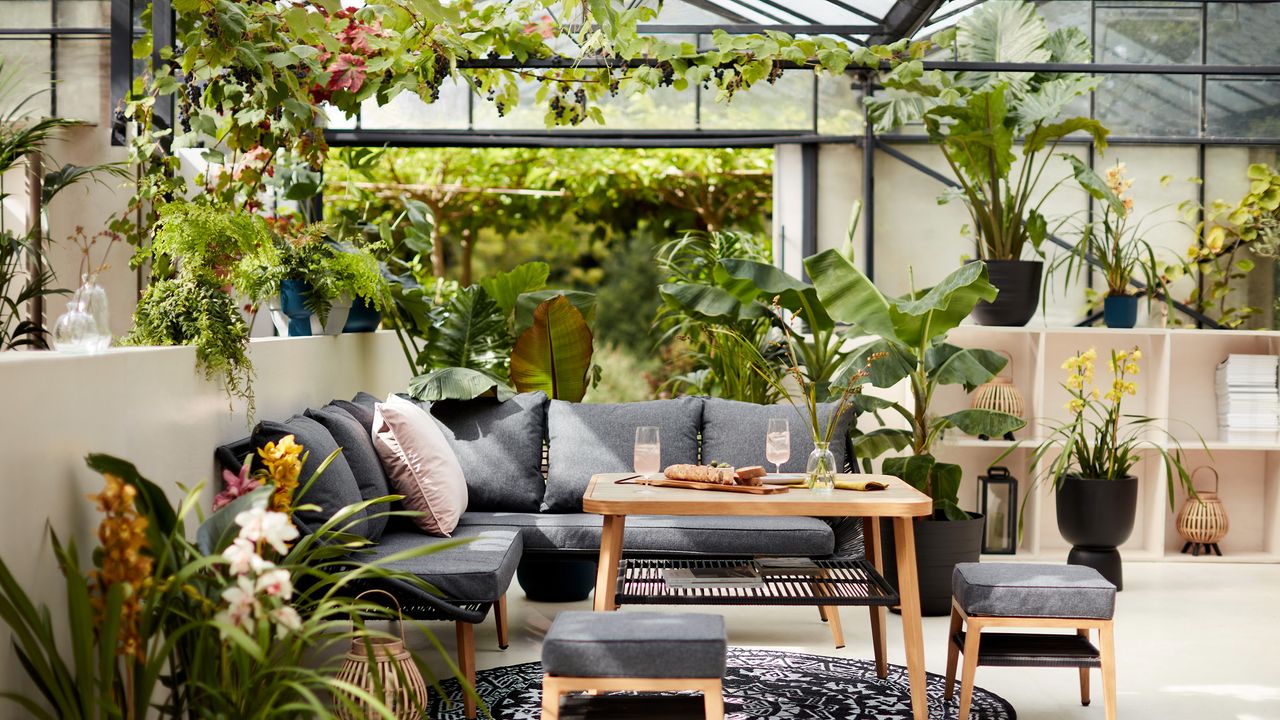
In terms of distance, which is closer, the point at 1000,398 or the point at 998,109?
the point at 998,109

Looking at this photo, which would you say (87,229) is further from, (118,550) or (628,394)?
(628,394)

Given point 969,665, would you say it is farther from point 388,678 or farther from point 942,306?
point 388,678

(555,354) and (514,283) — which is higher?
(514,283)

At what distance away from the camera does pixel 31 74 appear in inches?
250

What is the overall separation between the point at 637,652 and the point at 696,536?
164cm

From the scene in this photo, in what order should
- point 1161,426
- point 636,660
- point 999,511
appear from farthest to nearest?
point 1161,426 < point 999,511 < point 636,660

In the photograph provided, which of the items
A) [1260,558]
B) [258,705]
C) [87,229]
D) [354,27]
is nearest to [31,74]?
[87,229]

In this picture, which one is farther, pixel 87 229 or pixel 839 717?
pixel 87 229

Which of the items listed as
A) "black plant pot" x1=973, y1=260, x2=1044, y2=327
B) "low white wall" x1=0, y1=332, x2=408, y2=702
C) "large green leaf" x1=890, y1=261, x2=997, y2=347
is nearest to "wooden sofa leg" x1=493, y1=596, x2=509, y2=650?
"low white wall" x1=0, y1=332, x2=408, y2=702

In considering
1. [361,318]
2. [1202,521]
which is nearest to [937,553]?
[1202,521]

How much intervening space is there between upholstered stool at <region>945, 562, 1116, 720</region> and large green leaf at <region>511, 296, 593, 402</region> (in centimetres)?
235

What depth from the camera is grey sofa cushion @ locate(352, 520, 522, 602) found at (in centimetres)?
356

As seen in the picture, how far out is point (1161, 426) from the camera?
660cm

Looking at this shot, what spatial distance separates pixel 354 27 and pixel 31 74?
2481 millimetres
